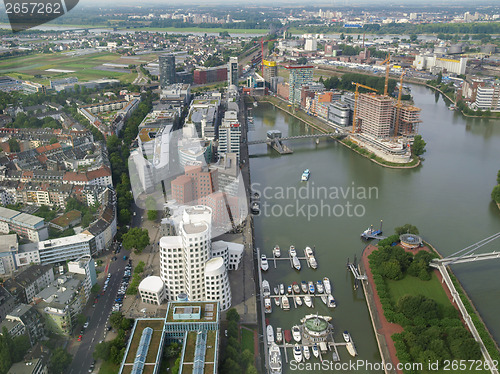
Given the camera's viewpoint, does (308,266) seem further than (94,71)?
No

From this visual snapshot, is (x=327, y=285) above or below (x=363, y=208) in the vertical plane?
above

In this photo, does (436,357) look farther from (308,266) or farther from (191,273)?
(191,273)

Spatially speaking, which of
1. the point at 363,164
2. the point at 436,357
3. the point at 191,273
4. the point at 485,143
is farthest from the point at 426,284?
the point at 485,143

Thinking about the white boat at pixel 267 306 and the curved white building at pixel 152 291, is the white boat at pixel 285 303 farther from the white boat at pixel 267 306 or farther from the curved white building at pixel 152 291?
the curved white building at pixel 152 291

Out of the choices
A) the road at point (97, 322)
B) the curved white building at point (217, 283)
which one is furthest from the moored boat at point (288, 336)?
the road at point (97, 322)

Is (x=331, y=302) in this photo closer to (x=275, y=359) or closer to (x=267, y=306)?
(x=267, y=306)

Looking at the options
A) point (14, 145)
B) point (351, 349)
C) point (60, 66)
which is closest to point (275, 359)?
point (351, 349)
